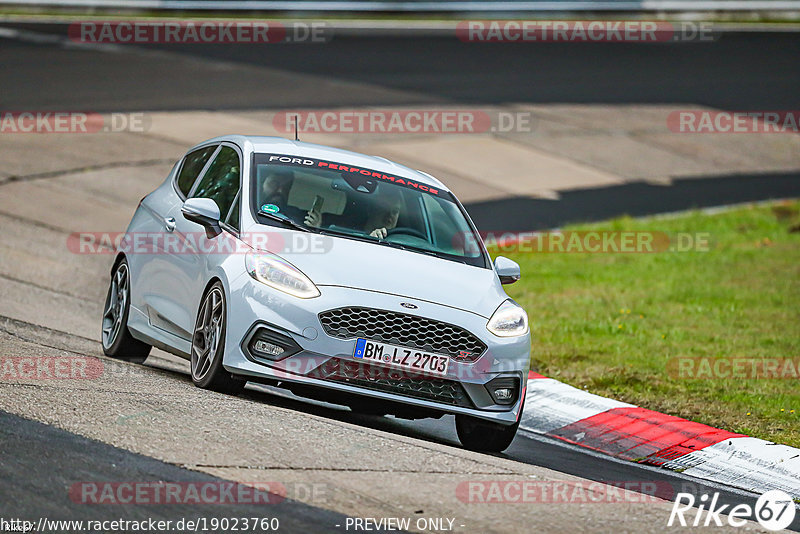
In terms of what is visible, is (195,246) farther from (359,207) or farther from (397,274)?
(397,274)

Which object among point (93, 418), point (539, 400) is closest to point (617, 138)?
point (539, 400)

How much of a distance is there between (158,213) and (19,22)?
73.3ft

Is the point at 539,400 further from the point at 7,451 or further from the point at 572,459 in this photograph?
the point at 7,451

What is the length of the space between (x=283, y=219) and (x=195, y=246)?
0.66 m

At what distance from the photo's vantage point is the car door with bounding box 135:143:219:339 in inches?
352

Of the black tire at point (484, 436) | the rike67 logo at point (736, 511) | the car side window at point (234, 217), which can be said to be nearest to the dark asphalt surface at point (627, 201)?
the car side window at point (234, 217)

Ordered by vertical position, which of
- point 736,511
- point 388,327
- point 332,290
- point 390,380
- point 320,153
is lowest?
point 736,511

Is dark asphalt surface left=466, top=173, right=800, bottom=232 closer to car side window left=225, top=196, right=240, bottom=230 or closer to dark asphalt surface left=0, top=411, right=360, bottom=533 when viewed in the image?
car side window left=225, top=196, right=240, bottom=230

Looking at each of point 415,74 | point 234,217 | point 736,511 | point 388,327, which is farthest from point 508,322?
point 415,74

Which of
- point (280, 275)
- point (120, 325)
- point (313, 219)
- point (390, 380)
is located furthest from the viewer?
point (120, 325)

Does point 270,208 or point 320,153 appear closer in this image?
point 270,208

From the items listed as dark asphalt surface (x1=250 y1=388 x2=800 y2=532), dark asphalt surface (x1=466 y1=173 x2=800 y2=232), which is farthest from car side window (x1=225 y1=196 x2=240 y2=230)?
dark asphalt surface (x1=466 y1=173 x2=800 y2=232)

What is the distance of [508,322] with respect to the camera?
8.07m

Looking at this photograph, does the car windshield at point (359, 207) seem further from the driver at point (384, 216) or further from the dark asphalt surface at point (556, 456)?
the dark asphalt surface at point (556, 456)
